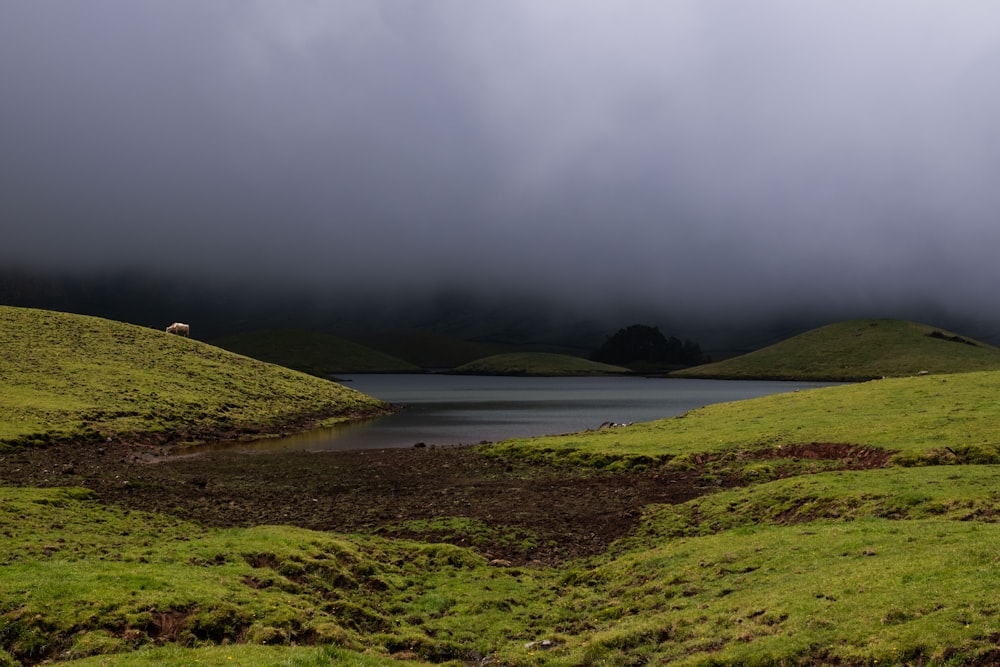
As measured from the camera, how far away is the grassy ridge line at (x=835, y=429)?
40656 mm

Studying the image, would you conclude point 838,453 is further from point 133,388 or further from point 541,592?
point 133,388

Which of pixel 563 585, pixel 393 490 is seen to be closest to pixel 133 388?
pixel 393 490

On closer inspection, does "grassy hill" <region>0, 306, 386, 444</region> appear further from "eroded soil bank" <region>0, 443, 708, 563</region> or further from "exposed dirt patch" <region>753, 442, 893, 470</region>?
"exposed dirt patch" <region>753, 442, 893, 470</region>

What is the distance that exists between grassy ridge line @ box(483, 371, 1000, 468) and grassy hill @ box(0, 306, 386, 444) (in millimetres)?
41192

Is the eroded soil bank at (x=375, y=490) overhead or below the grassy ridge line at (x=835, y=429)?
below

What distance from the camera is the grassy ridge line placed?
40.7 metres

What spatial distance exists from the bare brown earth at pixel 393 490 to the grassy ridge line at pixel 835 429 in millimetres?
2979

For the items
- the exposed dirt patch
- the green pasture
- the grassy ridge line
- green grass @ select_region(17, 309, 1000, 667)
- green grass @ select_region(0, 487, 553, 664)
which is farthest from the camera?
the grassy ridge line

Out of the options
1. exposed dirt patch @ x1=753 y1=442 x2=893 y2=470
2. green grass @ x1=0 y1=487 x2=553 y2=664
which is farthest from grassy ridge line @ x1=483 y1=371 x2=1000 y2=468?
green grass @ x1=0 y1=487 x2=553 y2=664

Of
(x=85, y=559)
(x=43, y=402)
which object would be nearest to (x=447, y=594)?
(x=85, y=559)

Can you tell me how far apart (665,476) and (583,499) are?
7.96 metres

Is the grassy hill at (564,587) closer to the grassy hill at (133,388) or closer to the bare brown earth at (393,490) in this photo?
the bare brown earth at (393,490)

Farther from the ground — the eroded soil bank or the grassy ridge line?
the grassy ridge line

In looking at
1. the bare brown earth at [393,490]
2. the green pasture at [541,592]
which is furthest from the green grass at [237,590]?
the bare brown earth at [393,490]
